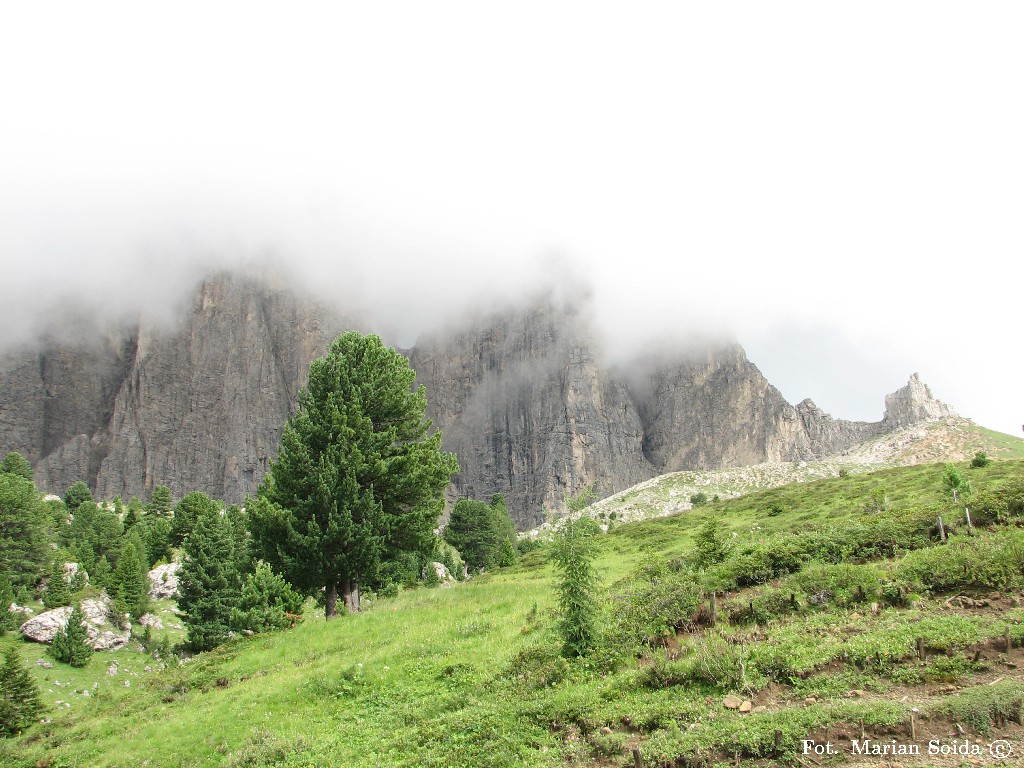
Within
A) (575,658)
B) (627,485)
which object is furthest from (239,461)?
(575,658)

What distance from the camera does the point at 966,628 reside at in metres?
10.3

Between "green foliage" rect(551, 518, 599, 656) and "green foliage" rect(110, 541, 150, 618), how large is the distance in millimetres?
47797

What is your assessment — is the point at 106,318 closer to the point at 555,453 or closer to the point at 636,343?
the point at 555,453

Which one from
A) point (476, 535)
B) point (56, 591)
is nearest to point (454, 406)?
point (476, 535)

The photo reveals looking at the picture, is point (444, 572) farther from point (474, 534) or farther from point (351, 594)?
point (351, 594)

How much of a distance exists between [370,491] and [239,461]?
14316cm

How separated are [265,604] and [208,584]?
79.0 feet

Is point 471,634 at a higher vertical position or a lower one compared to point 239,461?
lower

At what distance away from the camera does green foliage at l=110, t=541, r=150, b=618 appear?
47.5 metres

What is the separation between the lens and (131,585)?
48188mm

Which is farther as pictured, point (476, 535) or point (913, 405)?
point (913, 405)

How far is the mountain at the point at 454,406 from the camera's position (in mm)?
151125

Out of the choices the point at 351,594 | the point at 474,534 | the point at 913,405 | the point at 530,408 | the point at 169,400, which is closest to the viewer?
the point at 351,594

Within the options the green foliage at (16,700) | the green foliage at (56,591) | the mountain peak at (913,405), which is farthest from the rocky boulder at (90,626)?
the mountain peak at (913,405)
